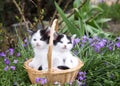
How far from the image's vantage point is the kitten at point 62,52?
2.73m

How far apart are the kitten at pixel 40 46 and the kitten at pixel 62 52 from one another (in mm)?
78

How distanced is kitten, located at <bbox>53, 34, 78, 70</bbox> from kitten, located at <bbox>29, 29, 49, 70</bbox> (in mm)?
78

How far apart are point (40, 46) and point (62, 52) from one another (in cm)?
18

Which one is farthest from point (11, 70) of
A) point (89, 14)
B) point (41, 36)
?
point (89, 14)

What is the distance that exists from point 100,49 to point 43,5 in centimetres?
205

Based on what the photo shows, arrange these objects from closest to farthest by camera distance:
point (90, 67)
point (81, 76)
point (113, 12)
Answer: point (81, 76)
point (90, 67)
point (113, 12)

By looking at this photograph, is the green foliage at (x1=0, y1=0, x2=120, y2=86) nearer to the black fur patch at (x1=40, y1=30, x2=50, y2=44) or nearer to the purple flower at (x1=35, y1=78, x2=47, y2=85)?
the purple flower at (x1=35, y1=78, x2=47, y2=85)

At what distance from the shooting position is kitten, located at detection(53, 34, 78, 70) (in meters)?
2.73

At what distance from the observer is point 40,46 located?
272 centimetres

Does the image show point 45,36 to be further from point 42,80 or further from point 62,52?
point 42,80

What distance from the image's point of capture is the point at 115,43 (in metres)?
3.51

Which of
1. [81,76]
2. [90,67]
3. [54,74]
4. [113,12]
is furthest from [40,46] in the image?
[113,12]

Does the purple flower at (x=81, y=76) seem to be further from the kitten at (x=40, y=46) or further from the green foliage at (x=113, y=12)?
the green foliage at (x=113, y=12)

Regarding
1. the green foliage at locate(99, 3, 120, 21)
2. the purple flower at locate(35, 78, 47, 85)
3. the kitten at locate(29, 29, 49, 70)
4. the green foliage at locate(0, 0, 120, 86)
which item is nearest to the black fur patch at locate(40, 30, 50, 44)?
the kitten at locate(29, 29, 49, 70)
